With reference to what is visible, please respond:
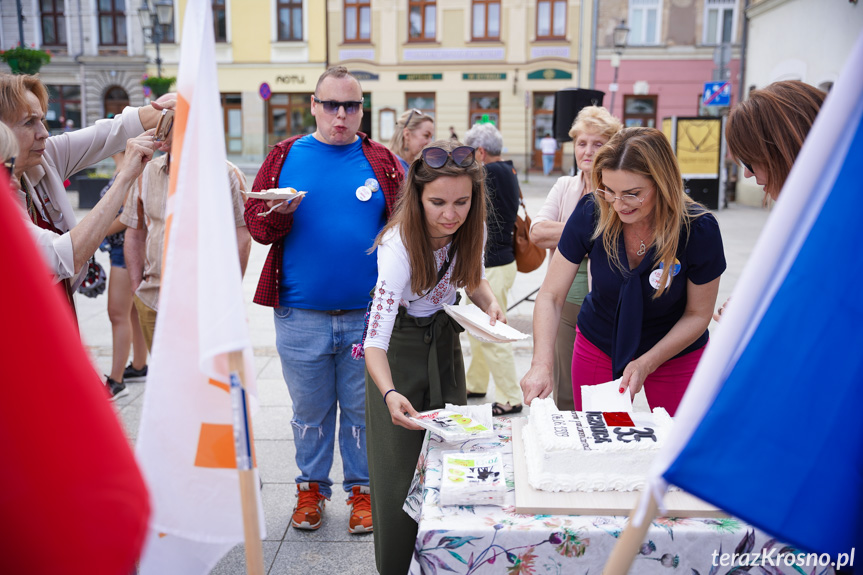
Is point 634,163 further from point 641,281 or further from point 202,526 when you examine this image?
point 202,526

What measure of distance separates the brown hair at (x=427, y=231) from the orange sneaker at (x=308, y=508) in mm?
1330

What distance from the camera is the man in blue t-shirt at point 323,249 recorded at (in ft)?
9.79

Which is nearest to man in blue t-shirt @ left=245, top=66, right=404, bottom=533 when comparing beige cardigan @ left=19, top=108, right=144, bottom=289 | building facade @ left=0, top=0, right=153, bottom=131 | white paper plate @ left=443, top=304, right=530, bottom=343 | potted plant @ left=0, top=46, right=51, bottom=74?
beige cardigan @ left=19, top=108, right=144, bottom=289

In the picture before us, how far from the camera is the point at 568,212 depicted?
150 inches

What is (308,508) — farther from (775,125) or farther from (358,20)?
(358,20)

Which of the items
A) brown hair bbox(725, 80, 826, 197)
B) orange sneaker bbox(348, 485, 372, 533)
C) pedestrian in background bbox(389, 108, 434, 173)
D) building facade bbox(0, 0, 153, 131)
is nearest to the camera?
brown hair bbox(725, 80, 826, 197)

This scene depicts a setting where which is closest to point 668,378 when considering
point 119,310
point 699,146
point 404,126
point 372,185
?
point 372,185

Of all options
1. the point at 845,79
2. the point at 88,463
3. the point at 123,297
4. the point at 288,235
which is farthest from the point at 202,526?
the point at 123,297

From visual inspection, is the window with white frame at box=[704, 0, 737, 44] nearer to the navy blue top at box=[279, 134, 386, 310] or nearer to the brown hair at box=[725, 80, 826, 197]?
the navy blue top at box=[279, 134, 386, 310]

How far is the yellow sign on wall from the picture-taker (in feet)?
47.1

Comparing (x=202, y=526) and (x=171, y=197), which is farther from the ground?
(x=171, y=197)

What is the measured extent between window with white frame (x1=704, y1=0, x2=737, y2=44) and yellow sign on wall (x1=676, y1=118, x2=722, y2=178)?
43.4 feet

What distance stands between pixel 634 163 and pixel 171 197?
1468mm

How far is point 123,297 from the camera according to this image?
15.8 ft
